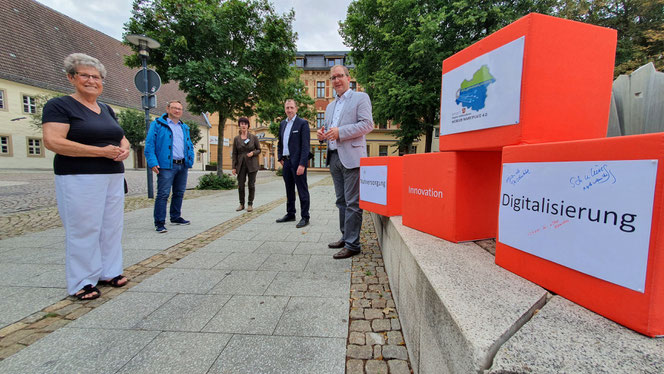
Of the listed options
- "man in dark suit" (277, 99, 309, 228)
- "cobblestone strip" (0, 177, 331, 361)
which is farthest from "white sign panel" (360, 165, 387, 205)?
"cobblestone strip" (0, 177, 331, 361)

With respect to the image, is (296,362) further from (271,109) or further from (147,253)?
(271,109)

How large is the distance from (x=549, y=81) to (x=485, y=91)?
12.2 inches

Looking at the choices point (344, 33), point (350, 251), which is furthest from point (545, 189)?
point (344, 33)

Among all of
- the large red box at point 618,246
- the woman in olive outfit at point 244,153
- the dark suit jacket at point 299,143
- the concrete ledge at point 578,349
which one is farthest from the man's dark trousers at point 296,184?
the concrete ledge at point 578,349

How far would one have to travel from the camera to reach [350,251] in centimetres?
323

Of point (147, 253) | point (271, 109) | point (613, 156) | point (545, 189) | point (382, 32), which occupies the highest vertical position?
point (382, 32)

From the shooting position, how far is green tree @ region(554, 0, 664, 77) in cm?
1313

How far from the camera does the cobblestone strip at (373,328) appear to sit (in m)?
1.57

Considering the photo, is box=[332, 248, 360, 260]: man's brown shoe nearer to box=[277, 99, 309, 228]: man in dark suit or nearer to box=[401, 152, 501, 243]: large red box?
box=[401, 152, 501, 243]: large red box

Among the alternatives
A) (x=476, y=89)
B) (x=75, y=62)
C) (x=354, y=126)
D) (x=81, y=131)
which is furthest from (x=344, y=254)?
(x=75, y=62)

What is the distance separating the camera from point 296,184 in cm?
488

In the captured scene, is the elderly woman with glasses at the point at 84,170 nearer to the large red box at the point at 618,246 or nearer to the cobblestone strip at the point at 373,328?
the cobblestone strip at the point at 373,328

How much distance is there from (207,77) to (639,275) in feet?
37.6
